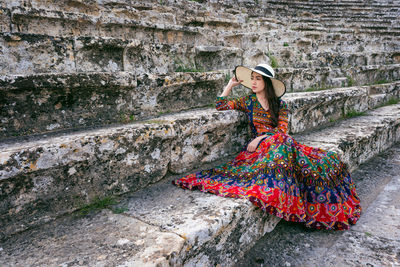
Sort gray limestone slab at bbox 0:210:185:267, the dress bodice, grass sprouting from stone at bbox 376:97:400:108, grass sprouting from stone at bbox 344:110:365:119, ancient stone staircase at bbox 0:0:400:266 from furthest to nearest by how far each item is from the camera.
Answer: grass sprouting from stone at bbox 376:97:400:108
grass sprouting from stone at bbox 344:110:365:119
the dress bodice
ancient stone staircase at bbox 0:0:400:266
gray limestone slab at bbox 0:210:185:267

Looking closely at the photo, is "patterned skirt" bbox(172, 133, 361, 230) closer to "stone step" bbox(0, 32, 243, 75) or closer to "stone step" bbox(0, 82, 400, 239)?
"stone step" bbox(0, 82, 400, 239)

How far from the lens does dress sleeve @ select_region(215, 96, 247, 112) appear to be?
2.50 m

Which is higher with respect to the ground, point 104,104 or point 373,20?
point 373,20

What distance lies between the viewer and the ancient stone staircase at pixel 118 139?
134cm

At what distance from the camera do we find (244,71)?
103 inches

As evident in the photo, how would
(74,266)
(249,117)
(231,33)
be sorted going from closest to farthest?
(74,266), (249,117), (231,33)

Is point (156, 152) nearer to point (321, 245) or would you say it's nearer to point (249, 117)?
point (249, 117)

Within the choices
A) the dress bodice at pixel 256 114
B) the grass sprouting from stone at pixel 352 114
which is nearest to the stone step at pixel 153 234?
the dress bodice at pixel 256 114

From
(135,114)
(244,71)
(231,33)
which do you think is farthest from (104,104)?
(231,33)

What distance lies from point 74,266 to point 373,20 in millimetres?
12422

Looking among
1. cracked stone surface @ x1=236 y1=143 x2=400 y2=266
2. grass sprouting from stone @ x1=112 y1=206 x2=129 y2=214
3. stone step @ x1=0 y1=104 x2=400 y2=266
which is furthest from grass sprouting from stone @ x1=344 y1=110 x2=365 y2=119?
grass sprouting from stone @ x1=112 y1=206 x2=129 y2=214

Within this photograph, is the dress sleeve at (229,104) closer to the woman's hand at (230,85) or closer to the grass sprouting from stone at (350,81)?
the woman's hand at (230,85)

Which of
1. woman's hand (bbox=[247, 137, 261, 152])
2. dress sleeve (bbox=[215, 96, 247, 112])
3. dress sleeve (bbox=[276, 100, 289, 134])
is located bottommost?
woman's hand (bbox=[247, 137, 261, 152])

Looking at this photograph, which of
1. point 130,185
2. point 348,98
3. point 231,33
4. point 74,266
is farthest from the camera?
point 231,33
